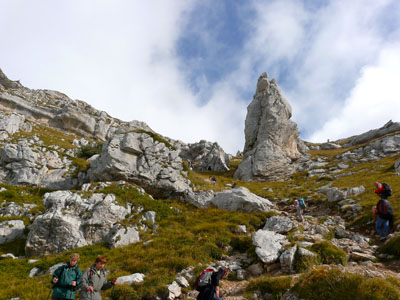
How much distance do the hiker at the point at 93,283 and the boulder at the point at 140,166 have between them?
48.8 feet

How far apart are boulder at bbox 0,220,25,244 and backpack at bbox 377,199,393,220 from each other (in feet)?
74.8

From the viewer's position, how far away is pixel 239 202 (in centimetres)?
2012

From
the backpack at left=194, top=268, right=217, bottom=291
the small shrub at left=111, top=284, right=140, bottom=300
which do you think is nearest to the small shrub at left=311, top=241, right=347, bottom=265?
the backpack at left=194, top=268, right=217, bottom=291

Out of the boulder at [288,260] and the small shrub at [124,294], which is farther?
the boulder at [288,260]

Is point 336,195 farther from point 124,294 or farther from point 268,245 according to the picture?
point 124,294

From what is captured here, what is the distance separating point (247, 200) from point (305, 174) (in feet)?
80.5

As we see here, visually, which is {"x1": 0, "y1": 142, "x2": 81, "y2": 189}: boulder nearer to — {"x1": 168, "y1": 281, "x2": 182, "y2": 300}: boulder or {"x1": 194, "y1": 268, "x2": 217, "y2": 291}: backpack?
{"x1": 168, "y1": 281, "x2": 182, "y2": 300}: boulder

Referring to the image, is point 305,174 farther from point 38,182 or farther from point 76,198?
point 38,182

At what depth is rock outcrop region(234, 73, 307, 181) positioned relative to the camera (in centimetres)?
4427

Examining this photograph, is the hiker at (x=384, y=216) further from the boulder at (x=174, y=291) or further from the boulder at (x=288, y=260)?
the boulder at (x=174, y=291)

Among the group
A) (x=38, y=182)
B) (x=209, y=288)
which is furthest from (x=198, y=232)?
(x=38, y=182)

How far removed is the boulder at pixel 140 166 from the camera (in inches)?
870

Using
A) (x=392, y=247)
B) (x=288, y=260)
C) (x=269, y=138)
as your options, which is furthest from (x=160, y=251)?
(x=269, y=138)

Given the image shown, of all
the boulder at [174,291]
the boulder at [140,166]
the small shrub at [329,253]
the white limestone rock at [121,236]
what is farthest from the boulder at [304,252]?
the boulder at [140,166]
